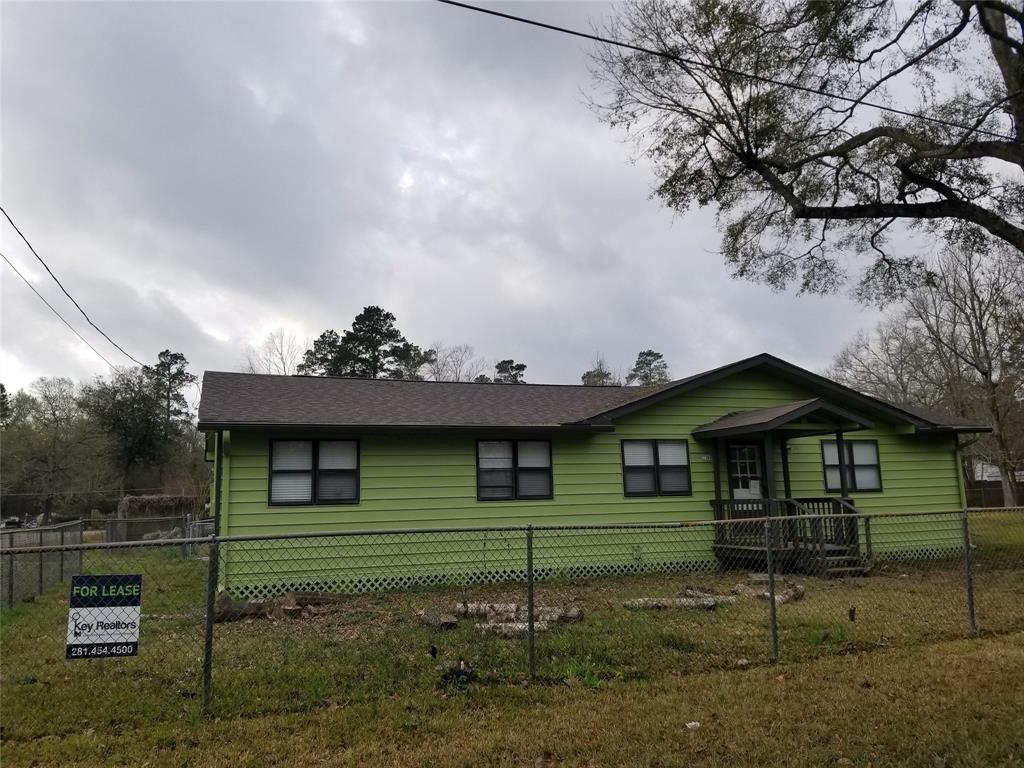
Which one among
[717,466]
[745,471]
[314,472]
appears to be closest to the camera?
[314,472]

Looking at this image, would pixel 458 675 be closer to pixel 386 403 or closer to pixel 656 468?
pixel 386 403

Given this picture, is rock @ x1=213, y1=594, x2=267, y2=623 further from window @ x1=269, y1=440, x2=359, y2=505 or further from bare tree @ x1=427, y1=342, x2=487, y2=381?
bare tree @ x1=427, y1=342, x2=487, y2=381

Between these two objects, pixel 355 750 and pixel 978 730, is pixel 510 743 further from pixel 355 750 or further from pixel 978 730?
pixel 978 730

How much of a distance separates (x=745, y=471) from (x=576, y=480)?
3.68 metres

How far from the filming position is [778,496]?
13.2 meters

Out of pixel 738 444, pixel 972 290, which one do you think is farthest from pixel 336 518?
pixel 972 290

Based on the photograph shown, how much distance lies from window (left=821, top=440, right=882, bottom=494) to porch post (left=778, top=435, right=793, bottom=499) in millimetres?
1124

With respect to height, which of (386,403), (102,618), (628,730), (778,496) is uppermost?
(386,403)

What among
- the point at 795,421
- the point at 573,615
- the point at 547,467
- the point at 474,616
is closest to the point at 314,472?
the point at 547,467

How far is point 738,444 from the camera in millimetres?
13445

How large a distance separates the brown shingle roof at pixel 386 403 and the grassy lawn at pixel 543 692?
387 cm

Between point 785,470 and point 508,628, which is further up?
point 785,470

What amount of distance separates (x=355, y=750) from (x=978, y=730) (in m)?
4.02

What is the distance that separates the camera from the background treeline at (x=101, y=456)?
3747cm
